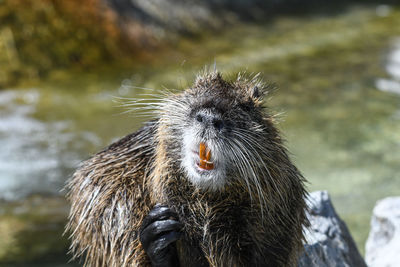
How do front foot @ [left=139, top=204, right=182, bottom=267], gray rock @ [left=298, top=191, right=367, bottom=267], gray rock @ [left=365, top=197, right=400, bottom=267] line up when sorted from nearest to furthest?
front foot @ [left=139, top=204, right=182, bottom=267]
gray rock @ [left=298, top=191, right=367, bottom=267]
gray rock @ [left=365, top=197, right=400, bottom=267]

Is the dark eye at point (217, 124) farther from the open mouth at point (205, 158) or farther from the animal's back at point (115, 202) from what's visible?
the animal's back at point (115, 202)

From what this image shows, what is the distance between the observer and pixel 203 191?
277 cm

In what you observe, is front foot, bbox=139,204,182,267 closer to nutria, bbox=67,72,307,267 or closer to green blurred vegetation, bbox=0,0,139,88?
nutria, bbox=67,72,307,267

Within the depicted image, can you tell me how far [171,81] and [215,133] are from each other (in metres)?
6.10

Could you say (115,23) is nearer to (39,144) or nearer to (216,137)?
(39,144)

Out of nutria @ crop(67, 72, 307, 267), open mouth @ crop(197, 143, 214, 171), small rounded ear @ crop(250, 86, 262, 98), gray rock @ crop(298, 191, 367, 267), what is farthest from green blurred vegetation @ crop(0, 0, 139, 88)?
open mouth @ crop(197, 143, 214, 171)

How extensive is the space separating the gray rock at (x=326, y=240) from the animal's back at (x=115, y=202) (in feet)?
3.87

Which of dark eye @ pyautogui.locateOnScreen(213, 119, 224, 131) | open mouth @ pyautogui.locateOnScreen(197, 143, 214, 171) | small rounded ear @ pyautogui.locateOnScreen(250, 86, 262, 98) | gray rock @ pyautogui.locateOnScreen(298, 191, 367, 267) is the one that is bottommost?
gray rock @ pyautogui.locateOnScreen(298, 191, 367, 267)

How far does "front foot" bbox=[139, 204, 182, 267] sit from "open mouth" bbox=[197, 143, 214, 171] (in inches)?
11.9

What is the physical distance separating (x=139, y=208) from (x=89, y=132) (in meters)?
4.56

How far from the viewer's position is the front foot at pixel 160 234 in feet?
9.02

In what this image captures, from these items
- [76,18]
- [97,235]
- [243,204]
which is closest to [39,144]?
[76,18]

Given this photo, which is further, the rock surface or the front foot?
the rock surface

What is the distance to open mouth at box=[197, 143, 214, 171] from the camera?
260cm
